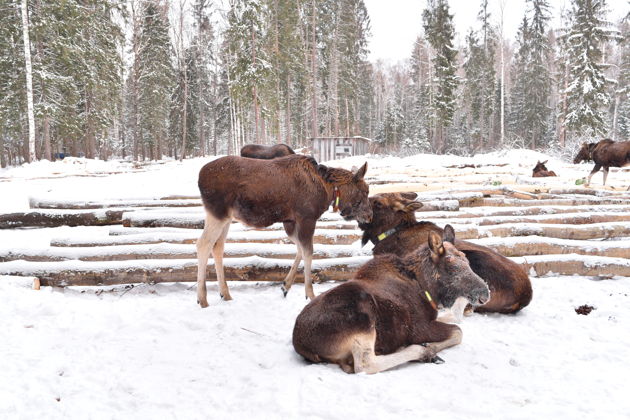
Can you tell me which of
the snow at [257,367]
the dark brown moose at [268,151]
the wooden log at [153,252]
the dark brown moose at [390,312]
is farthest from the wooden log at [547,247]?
the dark brown moose at [268,151]

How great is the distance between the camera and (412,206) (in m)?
4.86

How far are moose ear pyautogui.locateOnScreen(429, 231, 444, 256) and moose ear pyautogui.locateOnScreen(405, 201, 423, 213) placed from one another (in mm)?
1306

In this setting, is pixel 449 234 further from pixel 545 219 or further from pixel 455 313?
pixel 545 219

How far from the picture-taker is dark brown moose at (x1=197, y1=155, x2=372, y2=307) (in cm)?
438

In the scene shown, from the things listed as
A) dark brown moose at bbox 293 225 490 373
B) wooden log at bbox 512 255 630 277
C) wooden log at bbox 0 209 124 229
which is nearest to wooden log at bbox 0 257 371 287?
dark brown moose at bbox 293 225 490 373

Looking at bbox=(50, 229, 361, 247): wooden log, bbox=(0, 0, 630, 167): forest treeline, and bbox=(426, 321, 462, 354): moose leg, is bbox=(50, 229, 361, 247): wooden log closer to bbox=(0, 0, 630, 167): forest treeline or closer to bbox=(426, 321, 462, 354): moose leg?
bbox=(426, 321, 462, 354): moose leg

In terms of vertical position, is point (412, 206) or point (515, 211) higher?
point (412, 206)

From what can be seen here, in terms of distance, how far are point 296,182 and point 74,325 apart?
274 centimetres

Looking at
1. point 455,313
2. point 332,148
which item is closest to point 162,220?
point 455,313

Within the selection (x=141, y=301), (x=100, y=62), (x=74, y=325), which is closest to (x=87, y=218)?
(x=141, y=301)

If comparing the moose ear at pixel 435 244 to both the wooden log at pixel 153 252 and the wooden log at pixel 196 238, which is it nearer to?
the wooden log at pixel 153 252

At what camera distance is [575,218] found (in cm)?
745

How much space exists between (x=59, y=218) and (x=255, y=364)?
6.38 m

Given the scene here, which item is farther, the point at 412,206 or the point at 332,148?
the point at 332,148
